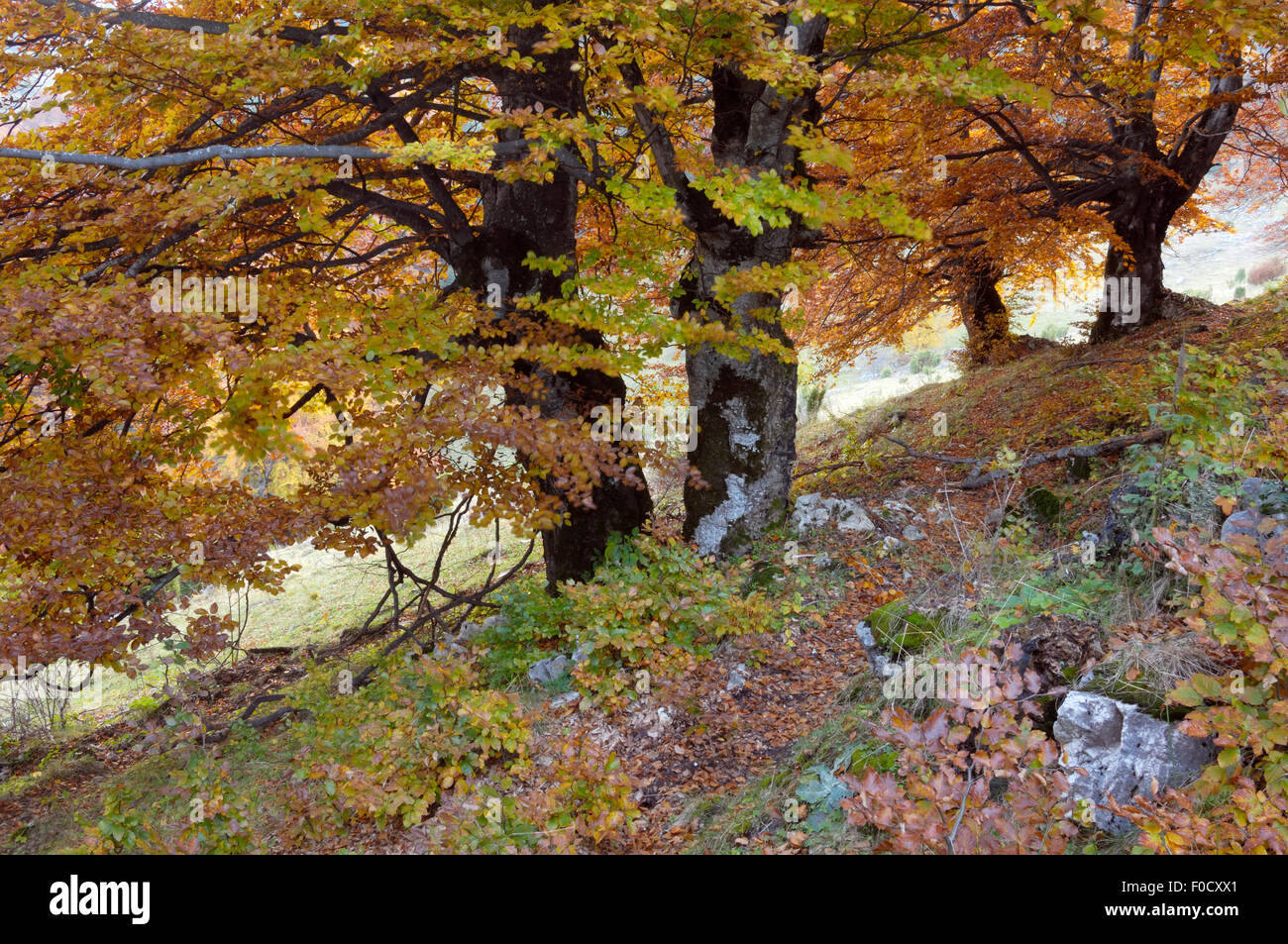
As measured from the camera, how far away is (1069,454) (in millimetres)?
6523

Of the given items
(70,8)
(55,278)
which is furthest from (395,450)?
(70,8)

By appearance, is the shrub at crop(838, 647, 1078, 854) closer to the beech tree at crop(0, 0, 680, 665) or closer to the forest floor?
the forest floor

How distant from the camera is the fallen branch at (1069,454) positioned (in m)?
5.63

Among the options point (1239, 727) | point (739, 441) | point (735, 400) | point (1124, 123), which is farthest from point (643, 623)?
point (1124, 123)

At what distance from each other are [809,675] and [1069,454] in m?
3.26

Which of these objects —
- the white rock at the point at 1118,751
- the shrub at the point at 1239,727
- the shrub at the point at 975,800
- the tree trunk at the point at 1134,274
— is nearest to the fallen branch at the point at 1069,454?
the white rock at the point at 1118,751

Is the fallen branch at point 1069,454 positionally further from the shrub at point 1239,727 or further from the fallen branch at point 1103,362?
Answer: the shrub at point 1239,727

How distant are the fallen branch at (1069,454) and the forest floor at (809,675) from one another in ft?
0.34

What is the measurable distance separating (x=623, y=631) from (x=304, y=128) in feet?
16.5

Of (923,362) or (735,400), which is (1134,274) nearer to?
(735,400)

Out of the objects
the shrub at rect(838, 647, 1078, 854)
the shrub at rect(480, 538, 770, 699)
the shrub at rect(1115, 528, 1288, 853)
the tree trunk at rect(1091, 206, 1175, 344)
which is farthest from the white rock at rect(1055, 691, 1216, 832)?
the tree trunk at rect(1091, 206, 1175, 344)

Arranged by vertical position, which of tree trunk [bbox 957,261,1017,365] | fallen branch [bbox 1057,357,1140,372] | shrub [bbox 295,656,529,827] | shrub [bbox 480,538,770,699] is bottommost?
shrub [bbox 295,656,529,827]

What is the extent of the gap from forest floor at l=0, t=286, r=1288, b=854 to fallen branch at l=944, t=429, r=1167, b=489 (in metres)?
0.10

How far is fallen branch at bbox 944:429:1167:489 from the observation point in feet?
18.5
